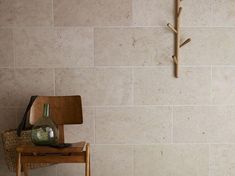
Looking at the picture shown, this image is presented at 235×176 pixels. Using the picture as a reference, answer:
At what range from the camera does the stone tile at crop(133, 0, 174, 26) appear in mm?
1992

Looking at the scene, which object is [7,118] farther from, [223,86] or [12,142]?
[223,86]

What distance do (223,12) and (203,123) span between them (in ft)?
2.49

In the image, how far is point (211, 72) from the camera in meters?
2.03

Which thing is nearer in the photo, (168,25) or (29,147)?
(29,147)

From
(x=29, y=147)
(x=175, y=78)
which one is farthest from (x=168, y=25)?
(x=29, y=147)

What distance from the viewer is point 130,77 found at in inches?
79.7

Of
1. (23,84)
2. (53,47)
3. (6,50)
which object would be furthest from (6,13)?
(23,84)

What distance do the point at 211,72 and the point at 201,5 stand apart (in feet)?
1.48

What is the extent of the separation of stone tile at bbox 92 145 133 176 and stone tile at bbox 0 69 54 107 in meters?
0.53

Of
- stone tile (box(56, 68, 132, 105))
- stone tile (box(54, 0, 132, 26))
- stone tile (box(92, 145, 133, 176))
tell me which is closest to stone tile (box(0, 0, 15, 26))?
stone tile (box(54, 0, 132, 26))

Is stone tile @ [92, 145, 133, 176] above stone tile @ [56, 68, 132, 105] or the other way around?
the other way around

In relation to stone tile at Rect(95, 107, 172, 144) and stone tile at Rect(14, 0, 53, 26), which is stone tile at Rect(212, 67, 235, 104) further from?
stone tile at Rect(14, 0, 53, 26)

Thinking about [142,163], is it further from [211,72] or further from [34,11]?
[34,11]

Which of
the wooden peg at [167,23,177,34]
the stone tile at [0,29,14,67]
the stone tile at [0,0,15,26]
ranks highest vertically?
the stone tile at [0,0,15,26]
